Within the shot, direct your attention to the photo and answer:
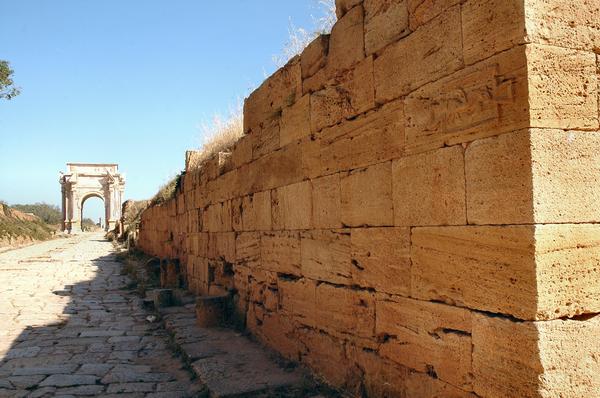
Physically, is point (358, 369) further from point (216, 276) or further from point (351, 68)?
point (216, 276)

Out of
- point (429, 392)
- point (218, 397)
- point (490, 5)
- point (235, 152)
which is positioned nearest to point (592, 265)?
point (429, 392)

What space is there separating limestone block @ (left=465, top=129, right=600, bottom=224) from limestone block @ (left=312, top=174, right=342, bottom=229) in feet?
5.71

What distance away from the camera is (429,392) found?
3309 millimetres

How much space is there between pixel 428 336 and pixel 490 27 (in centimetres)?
191

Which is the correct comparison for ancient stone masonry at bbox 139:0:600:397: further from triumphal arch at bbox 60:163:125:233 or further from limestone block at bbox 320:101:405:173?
triumphal arch at bbox 60:163:125:233

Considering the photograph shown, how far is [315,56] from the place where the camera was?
4.96 m

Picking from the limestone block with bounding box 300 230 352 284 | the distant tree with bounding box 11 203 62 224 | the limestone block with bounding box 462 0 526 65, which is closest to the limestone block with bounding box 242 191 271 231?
the limestone block with bounding box 300 230 352 284

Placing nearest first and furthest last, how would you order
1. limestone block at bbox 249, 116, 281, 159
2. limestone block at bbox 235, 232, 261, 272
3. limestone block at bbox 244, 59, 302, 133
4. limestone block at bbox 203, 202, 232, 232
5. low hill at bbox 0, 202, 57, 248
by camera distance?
limestone block at bbox 244, 59, 302, 133
limestone block at bbox 249, 116, 281, 159
limestone block at bbox 235, 232, 261, 272
limestone block at bbox 203, 202, 232, 232
low hill at bbox 0, 202, 57, 248

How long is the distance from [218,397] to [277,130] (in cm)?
291

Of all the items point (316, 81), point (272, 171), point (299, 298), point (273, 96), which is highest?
point (273, 96)

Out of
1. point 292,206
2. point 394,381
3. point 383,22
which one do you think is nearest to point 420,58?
point 383,22

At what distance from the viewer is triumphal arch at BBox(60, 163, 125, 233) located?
5700 centimetres

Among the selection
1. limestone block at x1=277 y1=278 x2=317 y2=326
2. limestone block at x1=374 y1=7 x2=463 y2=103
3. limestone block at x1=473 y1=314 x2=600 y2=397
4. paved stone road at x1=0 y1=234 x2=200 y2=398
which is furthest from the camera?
paved stone road at x1=0 y1=234 x2=200 y2=398

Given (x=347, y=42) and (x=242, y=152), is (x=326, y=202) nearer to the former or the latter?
(x=347, y=42)
